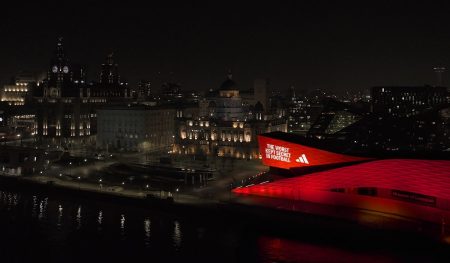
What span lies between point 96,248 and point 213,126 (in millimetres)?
19909

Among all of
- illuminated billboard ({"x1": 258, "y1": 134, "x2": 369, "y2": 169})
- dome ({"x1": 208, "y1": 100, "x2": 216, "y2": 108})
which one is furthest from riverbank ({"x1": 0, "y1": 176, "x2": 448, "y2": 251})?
dome ({"x1": 208, "y1": 100, "x2": 216, "y2": 108})

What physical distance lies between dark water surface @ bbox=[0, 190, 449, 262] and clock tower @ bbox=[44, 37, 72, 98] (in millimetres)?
29176

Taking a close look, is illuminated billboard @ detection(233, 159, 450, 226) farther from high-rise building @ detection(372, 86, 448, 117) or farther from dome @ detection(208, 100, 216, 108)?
high-rise building @ detection(372, 86, 448, 117)

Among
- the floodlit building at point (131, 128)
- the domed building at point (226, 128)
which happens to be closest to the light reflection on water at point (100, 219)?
the domed building at point (226, 128)

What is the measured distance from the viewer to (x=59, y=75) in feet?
187

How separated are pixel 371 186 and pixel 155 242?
7.60 m

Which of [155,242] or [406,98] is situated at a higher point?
[406,98]

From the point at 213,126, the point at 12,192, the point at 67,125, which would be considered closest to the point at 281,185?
the point at 12,192

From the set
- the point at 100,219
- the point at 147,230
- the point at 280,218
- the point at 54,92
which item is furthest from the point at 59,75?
the point at 280,218

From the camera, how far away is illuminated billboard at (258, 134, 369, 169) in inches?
780

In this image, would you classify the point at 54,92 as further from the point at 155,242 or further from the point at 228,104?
the point at 155,242

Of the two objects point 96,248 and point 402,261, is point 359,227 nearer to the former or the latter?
point 402,261

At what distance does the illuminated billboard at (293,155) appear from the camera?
19.8m

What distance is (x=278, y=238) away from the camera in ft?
59.7
